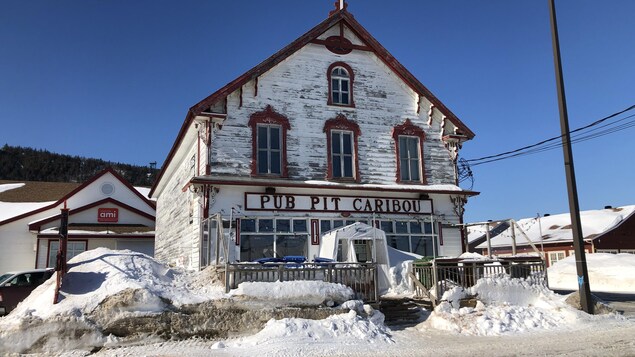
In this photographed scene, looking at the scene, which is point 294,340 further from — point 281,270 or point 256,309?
point 281,270

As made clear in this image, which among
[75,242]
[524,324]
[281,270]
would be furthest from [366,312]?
[75,242]

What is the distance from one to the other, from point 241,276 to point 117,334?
11.2 feet

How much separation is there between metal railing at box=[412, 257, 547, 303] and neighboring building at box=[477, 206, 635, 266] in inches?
751

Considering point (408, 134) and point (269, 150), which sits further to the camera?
point (408, 134)

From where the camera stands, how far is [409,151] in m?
21.8

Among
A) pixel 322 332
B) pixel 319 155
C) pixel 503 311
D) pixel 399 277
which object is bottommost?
pixel 322 332

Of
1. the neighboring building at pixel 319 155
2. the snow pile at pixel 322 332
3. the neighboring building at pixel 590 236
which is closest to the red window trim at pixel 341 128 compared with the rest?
the neighboring building at pixel 319 155

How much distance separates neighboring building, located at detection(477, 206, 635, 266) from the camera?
3809 centimetres

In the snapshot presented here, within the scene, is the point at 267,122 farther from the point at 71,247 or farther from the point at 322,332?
the point at 71,247

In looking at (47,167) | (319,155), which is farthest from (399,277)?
(47,167)

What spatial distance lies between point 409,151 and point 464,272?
6817 millimetres

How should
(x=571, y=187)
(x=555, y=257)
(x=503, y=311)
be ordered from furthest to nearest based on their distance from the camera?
(x=555, y=257), (x=571, y=187), (x=503, y=311)

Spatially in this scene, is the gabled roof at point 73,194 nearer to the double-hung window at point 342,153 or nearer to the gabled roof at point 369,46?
the gabled roof at point 369,46

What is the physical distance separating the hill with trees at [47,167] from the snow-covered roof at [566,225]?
6842cm
